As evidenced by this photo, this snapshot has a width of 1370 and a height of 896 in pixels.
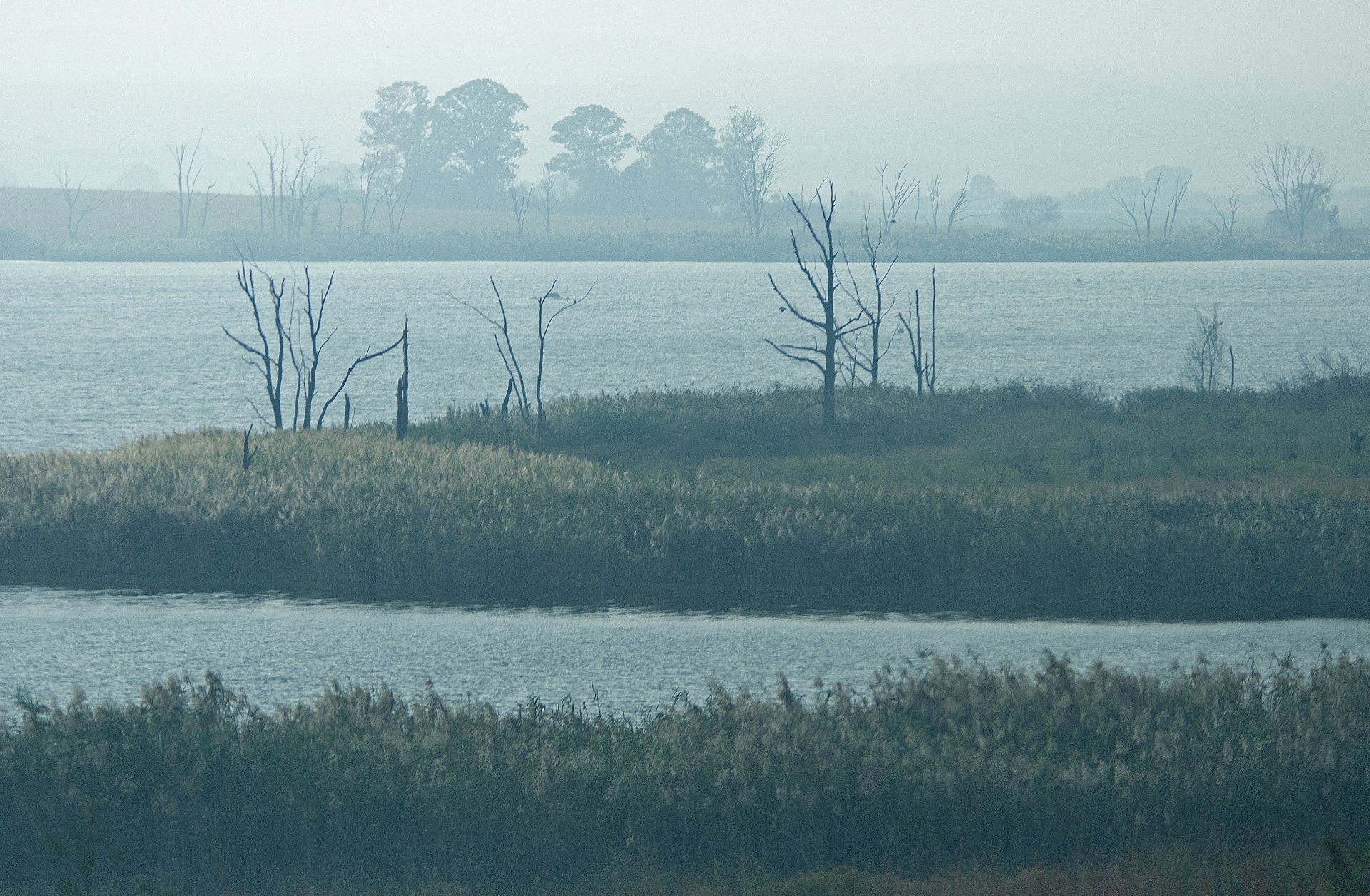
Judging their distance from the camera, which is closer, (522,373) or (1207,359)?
(1207,359)

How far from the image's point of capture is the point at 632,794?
10008 mm

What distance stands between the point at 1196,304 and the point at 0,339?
9071cm

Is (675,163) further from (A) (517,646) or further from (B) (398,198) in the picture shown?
(A) (517,646)

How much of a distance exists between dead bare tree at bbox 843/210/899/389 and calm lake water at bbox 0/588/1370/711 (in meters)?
18.6

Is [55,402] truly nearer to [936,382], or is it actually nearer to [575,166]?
[936,382]

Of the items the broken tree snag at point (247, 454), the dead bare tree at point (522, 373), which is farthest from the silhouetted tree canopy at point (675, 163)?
the broken tree snag at point (247, 454)

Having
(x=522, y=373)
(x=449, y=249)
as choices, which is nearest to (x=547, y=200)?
(x=449, y=249)

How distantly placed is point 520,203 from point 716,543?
139 metres

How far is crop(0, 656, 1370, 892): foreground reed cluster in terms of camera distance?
31.9 feet

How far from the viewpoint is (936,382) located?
6144cm

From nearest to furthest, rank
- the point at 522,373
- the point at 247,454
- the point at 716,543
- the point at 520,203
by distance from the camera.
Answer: the point at 716,543 → the point at 247,454 → the point at 522,373 → the point at 520,203

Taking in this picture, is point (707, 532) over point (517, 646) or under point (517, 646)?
over

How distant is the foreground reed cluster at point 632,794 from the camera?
9734 mm

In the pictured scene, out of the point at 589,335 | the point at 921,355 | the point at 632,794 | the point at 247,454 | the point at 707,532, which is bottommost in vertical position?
the point at 632,794
